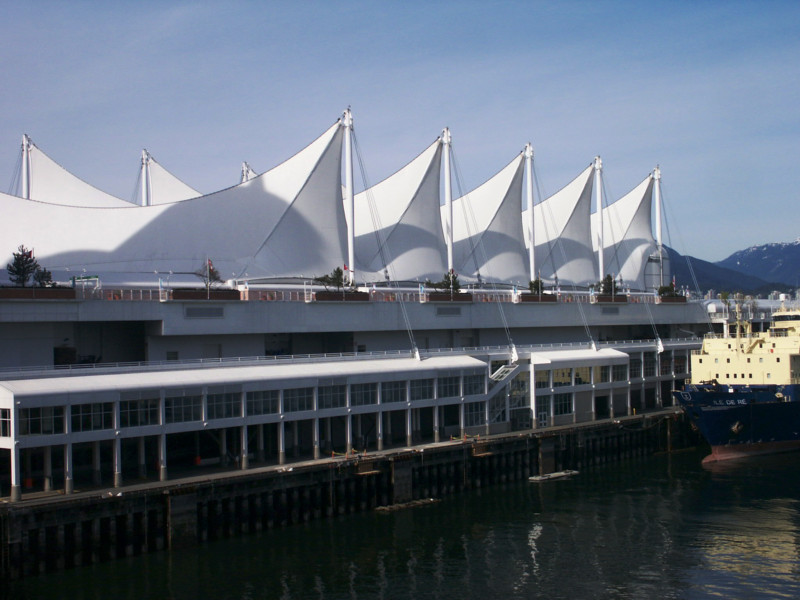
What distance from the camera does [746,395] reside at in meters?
44.4

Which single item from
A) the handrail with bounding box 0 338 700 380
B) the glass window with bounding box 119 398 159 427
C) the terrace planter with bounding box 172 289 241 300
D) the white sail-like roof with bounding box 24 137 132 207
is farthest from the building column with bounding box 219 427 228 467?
the white sail-like roof with bounding box 24 137 132 207

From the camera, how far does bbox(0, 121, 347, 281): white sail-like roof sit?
149 feet

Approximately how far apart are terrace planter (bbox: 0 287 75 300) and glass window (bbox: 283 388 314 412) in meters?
9.32

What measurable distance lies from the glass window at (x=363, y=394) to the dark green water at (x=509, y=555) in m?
5.12

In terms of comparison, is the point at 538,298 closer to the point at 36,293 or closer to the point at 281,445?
the point at 281,445

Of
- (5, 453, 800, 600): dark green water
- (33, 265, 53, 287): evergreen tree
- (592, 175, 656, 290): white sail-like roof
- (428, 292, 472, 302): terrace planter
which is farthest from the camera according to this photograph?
(592, 175, 656, 290): white sail-like roof

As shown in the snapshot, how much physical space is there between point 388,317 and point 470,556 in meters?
18.4

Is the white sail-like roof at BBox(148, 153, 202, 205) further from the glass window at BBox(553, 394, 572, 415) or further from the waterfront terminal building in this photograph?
the glass window at BBox(553, 394, 572, 415)

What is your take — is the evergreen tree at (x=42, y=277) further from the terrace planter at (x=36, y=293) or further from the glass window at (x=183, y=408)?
the glass window at (x=183, y=408)

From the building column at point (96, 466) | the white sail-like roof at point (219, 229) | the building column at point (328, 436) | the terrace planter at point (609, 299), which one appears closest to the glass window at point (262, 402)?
the building column at point (328, 436)

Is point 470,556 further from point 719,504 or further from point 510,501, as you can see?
point 719,504

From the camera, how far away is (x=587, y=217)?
76.4m

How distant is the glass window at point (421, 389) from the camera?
38.9 m

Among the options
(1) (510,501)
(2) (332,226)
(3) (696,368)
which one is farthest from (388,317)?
(3) (696,368)
